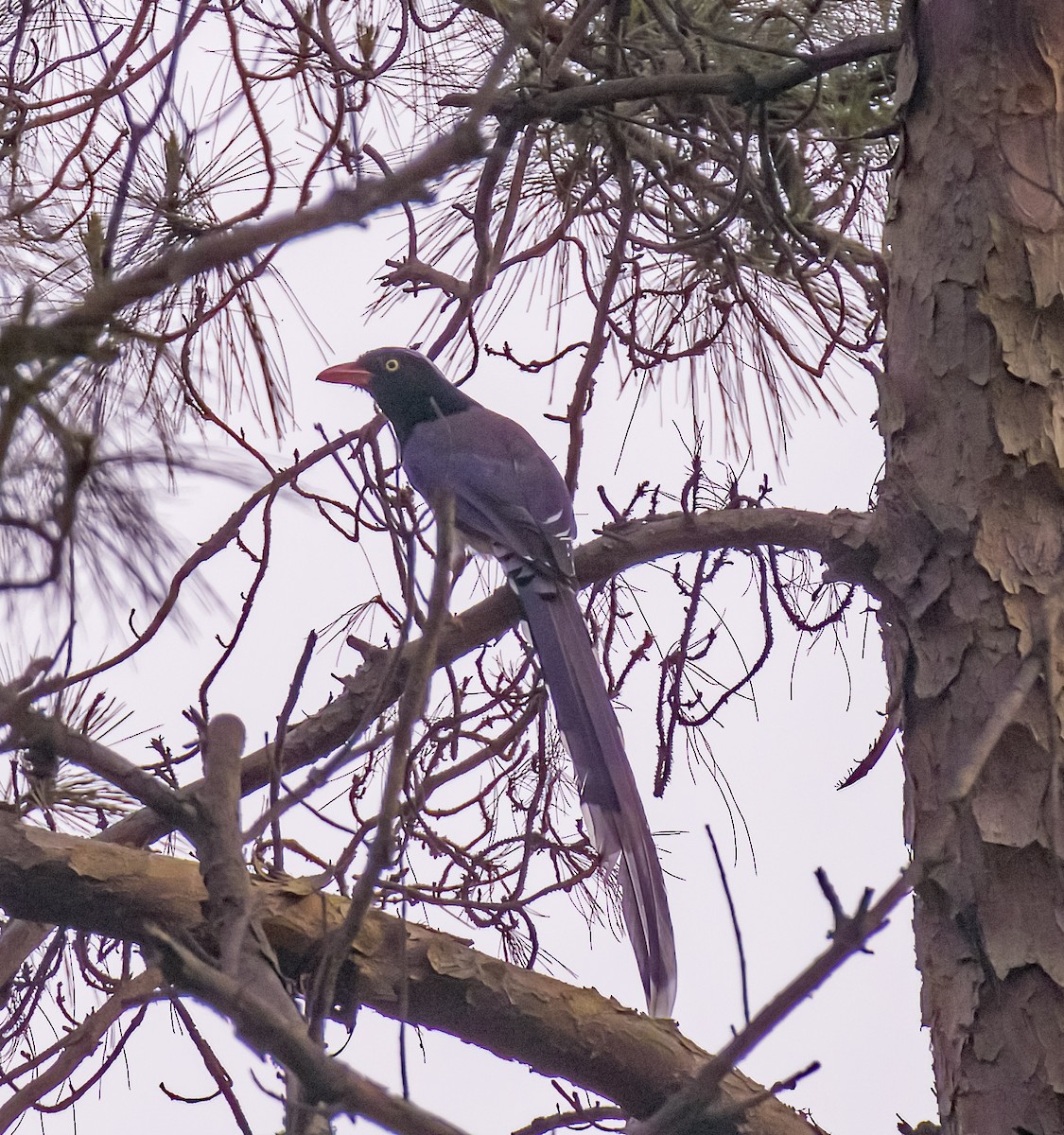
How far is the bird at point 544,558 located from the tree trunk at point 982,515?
50cm

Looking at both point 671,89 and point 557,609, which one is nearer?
point 671,89

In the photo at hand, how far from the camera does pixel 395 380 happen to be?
3910 mm

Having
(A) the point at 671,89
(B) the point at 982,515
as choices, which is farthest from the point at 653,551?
(A) the point at 671,89

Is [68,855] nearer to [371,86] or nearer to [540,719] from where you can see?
[540,719]

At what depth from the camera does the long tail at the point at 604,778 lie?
235 centimetres

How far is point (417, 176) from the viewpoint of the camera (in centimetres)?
96

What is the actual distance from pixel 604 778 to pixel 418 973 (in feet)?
2.27

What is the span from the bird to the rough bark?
0.47 ft

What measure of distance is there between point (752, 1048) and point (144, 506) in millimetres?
866

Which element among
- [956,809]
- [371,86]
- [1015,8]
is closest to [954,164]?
[1015,8]

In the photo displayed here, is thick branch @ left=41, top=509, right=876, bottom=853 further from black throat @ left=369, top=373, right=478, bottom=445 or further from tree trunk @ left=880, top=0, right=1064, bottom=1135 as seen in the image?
black throat @ left=369, top=373, right=478, bottom=445

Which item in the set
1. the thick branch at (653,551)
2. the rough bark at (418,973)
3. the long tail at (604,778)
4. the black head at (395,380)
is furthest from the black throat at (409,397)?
the rough bark at (418,973)

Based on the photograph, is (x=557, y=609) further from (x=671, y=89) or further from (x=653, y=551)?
(x=671, y=89)

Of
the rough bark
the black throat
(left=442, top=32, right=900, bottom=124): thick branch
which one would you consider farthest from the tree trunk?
Answer: the black throat
